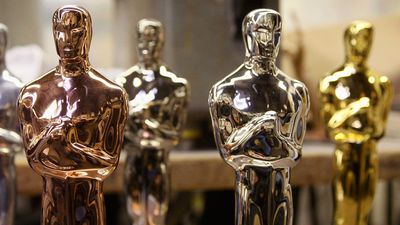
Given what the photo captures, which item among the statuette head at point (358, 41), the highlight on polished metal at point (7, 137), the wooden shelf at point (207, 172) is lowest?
the wooden shelf at point (207, 172)

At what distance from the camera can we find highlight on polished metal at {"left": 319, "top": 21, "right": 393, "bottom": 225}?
1.27 ft

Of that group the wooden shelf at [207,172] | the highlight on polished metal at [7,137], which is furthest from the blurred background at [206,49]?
the highlight on polished metal at [7,137]

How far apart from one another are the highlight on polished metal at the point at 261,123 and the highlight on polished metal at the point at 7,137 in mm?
123

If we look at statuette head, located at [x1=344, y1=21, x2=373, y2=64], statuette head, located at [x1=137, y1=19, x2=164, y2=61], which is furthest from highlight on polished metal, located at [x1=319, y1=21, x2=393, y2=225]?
statuette head, located at [x1=137, y1=19, x2=164, y2=61]

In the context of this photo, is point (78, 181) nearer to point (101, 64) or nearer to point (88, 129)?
point (88, 129)

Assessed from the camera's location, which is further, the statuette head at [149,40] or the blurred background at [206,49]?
the blurred background at [206,49]

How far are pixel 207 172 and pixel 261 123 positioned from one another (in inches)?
13.0

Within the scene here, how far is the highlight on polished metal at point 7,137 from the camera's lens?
366mm

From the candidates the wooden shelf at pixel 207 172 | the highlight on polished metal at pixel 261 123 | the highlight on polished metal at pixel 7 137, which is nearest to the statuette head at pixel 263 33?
the highlight on polished metal at pixel 261 123

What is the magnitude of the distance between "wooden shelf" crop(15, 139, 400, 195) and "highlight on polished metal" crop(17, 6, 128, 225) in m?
0.29

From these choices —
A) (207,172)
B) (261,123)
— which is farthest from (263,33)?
(207,172)

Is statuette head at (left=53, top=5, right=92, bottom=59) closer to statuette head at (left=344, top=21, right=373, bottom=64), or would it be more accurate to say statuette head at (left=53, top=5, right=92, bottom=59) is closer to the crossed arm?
the crossed arm

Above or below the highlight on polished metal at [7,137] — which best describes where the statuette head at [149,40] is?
above

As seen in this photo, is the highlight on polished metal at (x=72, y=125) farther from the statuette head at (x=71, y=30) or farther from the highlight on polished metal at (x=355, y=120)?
the highlight on polished metal at (x=355, y=120)
